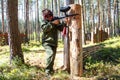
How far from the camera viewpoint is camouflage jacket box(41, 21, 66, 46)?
23.4 feet

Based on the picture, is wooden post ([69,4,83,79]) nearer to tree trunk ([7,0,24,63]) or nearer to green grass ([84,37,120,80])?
green grass ([84,37,120,80])

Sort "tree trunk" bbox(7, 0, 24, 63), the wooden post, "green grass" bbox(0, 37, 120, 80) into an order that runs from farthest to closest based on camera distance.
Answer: "tree trunk" bbox(7, 0, 24, 63) < "green grass" bbox(0, 37, 120, 80) < the wooden post

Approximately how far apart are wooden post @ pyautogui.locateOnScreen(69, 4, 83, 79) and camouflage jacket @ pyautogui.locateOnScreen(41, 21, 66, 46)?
0.36m

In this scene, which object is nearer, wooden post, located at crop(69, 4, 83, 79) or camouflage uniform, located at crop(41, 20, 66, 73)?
wooden post, located at crop(69, 4, 83, 79)

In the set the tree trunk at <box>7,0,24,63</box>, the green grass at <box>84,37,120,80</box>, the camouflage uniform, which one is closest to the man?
the camouflage uniform

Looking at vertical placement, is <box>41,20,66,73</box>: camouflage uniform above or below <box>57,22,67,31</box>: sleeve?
below

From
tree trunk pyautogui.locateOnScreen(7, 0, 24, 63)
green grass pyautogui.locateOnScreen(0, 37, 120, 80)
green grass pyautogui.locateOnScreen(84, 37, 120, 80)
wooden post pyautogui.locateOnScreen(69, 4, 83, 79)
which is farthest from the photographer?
tree trunk pyautogui.locateOnScreen(7, 0, 24, 63)

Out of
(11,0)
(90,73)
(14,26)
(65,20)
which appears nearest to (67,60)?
(90,73)

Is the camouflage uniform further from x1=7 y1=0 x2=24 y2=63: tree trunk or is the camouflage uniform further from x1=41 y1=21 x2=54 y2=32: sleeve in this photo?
x1=7 y1=0 x2=24 y2=63: tree trunk

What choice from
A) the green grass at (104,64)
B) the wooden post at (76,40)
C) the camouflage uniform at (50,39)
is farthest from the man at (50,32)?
the green grass at (104,64)

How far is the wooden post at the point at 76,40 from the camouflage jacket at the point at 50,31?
358 mm

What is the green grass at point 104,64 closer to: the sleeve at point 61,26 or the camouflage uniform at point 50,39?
the camouflage uniform at point 50,39

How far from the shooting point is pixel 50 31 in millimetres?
7215

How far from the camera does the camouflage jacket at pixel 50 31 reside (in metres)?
7.14
